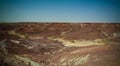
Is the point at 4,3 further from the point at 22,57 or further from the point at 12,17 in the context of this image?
the point at 22,57

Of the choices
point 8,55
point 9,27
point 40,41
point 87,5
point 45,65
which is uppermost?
point 87,5

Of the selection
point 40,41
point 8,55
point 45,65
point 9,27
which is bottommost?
point 45,65

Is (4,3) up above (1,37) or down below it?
above

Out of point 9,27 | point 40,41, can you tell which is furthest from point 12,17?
point 40,41

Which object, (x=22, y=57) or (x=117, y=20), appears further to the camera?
(x=117, y=20)

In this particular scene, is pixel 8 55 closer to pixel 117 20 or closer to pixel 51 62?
pixel 51 62

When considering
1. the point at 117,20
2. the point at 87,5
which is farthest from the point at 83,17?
the point at 117,20
